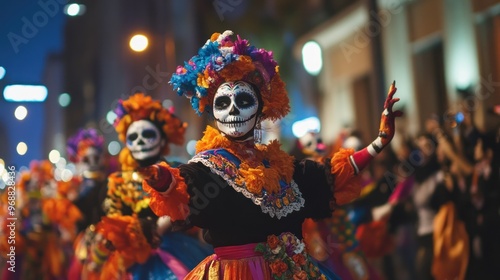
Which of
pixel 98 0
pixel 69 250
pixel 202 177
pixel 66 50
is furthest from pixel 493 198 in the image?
pixel 98 0

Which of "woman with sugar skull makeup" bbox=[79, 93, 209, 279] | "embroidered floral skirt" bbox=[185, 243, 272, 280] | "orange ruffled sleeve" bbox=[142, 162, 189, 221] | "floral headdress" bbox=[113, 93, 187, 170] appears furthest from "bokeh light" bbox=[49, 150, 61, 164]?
"orange ruffled sleeve" bbox=[142, 162, 189, 221]

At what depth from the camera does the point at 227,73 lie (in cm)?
608

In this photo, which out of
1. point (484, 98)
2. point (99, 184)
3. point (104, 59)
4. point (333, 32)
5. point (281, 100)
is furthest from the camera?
point (104, 59)

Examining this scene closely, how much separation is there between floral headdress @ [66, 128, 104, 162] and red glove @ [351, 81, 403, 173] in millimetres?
5053

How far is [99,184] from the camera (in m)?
9.90

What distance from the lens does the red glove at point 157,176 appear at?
212 inches

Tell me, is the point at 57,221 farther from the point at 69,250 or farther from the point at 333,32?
the point at 333,32

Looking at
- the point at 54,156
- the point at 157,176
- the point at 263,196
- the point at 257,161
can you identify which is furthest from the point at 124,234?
the point at 54,156

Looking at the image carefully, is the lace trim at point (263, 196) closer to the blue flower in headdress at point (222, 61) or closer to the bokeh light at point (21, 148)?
the blue flower in headdress at point (222, 61)

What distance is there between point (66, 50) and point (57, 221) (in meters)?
5.92

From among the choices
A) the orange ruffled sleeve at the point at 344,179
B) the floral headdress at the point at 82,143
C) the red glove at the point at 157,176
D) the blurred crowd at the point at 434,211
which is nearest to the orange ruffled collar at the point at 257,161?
the orange ruffled sleeve at the point at 344,179

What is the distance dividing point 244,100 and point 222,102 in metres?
0.14

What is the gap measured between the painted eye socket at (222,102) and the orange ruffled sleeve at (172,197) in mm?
642

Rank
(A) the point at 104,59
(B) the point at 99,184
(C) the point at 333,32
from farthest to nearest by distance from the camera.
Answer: (A) the point at 104,59 < (C) the point at 333,32 < (B) the point at 99,184
